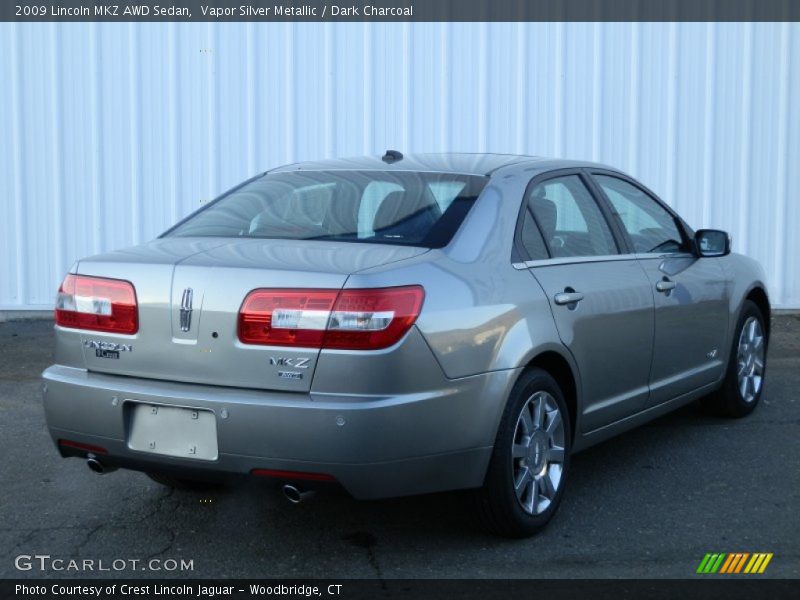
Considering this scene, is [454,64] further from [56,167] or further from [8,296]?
[8,296]

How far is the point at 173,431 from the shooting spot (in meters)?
3.93

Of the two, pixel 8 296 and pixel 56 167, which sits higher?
pixel 56 167

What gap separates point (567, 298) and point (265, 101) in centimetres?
605

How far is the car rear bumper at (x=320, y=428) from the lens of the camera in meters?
3.72

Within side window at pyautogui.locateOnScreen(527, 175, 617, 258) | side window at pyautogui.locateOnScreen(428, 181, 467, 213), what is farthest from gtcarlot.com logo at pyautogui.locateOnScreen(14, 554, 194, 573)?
side window at pyautogui.locateOnScreen(527, 175, 617, 258)

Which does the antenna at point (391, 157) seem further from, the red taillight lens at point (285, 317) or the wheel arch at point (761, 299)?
the wheel arch at point (761, 299)

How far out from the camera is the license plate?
12.7 ft

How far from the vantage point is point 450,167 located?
482 centimetres

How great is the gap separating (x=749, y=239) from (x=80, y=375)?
7751 mm
